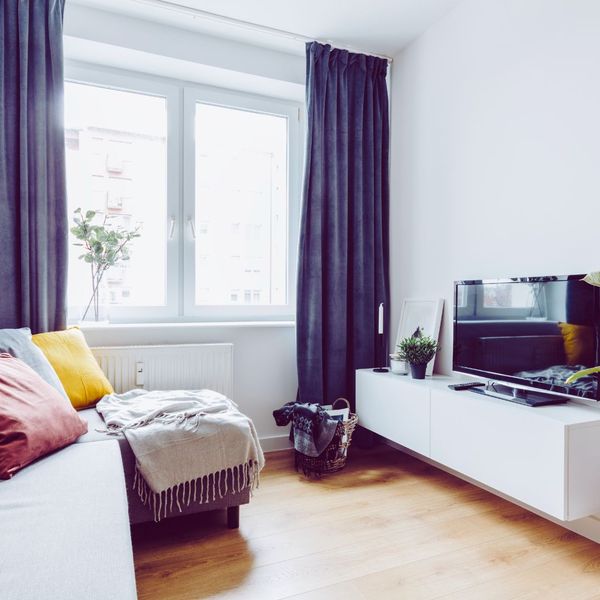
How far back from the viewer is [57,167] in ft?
7.98

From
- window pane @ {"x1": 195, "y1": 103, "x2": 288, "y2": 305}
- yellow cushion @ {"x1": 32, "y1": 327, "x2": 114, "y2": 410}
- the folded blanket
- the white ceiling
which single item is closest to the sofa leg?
the folded blanket

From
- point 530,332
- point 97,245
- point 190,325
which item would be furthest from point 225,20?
point 530,332

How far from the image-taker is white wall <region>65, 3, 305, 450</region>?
2623 mm

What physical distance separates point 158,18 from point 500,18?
1.84 meters

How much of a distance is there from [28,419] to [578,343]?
6.47 ft

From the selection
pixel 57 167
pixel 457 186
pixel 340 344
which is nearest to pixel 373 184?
pixel 457 186

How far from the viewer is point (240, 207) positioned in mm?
3160

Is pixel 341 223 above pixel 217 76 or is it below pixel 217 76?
below

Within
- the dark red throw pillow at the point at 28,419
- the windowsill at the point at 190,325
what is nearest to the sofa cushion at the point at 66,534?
the dark red throw pillow at the point at 28,419

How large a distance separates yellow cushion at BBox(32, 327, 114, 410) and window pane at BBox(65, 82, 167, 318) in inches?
20.5

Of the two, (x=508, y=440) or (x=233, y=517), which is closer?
(x=508, y=440)

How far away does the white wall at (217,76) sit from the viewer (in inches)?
103

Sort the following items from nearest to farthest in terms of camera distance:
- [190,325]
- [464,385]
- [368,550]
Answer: [368,550]
[464,385]
[190,325]

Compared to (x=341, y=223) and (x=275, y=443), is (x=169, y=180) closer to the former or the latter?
(x=341, y=223)
